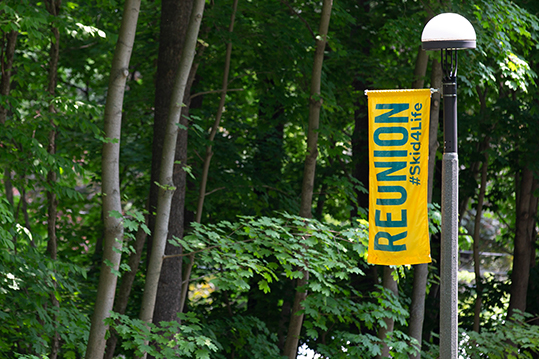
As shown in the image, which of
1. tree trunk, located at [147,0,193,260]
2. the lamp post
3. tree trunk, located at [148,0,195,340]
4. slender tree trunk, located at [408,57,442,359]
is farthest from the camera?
slender tree trunk, located at [408,57,442,359]

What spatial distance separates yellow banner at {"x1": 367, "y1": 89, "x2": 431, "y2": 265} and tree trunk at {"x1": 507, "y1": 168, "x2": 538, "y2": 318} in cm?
742

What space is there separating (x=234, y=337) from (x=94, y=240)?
477cm

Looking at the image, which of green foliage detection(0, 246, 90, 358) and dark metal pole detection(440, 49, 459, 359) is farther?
green foliage detection(0, 246, 90, 358)

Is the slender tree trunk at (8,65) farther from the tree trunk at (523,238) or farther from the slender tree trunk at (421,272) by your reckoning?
the tree trunk at (523,238)

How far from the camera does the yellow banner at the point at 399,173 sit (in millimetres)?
5500

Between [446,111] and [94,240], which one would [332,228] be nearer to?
[446,111]

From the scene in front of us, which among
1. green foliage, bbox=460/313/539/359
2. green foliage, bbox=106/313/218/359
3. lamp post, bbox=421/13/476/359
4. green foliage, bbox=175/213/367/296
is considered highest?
A: lamp post, bbox=421/13/476/359

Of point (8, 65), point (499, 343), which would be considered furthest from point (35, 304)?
point (499, 343)

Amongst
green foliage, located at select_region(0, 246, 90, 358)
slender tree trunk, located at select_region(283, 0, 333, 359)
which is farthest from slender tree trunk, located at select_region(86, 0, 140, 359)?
slender tree trunk, located at select_region(283, 0, 333, 359)

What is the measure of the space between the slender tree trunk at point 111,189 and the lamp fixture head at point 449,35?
10.4 feet

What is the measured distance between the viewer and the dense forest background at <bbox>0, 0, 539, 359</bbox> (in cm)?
658

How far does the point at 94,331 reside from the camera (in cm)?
618

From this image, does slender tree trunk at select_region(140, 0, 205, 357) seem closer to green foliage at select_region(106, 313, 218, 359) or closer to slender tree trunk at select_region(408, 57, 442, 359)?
green foliage at select_region(106, 313, 218, 359)

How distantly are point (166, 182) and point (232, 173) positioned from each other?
4031mm
